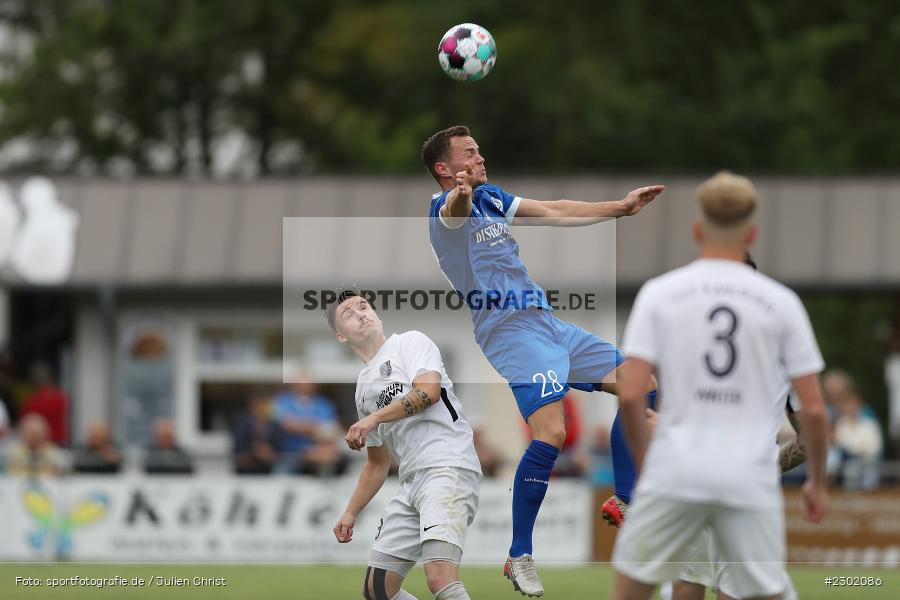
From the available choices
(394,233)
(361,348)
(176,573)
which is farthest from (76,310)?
(361,348)

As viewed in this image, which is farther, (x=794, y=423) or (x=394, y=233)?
(x=394, y=233)

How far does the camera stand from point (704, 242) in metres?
5.63

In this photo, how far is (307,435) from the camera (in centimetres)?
1566

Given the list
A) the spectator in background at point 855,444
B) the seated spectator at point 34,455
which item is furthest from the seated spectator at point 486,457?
the seated spectator at point 34,455

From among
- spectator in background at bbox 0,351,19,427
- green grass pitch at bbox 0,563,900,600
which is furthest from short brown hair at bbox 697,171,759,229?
spectator in background at bbox 0,351,19,427

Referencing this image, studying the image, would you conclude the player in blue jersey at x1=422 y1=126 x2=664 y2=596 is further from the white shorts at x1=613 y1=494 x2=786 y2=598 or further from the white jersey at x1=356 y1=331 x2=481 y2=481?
the white shorts at x1=613 y1=494 x2=786 y2=598

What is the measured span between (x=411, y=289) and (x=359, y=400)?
911cm

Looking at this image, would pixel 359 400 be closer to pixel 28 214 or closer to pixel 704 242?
pixel 704 242

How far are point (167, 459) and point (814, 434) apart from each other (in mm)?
10774

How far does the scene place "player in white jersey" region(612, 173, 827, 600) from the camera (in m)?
5.48

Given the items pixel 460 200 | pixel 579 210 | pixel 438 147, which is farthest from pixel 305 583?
pixel 460 200

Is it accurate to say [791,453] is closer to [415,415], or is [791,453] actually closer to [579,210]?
[579,210]

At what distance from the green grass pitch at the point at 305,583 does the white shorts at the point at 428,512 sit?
2750mm

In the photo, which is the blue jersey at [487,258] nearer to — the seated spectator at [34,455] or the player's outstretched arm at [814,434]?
the player's outstretched arm at [814,434]
